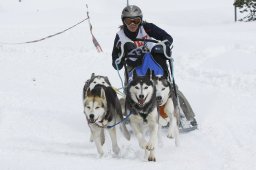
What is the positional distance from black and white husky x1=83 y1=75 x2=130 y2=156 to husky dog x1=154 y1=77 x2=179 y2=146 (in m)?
0.55

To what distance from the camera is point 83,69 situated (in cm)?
1316

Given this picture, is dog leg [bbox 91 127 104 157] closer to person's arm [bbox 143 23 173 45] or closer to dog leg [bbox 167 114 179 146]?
dog leg [bbox 167 114 179 146]

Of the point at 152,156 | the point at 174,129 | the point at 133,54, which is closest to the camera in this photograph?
the point at 152,156

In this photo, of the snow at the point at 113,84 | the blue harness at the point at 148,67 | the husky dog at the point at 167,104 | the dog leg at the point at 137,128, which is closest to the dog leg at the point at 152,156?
the snow at the point at 113,84

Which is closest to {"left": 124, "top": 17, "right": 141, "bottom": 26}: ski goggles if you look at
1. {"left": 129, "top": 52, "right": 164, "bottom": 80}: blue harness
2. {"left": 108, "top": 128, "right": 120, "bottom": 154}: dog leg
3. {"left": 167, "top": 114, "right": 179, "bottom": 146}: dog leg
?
{"left": 129, "top": 52, "right": 164, "bottom": 80}: blue harness

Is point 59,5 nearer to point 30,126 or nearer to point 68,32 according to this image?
point 68,32

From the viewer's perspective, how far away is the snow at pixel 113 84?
19.5 feet

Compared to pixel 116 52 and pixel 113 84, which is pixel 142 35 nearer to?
pixel 116 52

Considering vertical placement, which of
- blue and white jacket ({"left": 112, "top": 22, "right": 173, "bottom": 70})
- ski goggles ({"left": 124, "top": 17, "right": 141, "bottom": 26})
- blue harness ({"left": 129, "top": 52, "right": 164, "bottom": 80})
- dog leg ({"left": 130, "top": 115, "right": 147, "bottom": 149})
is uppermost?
ski goggles ({"left": 124, "top": 17, "right": 141, "bottom": 26})

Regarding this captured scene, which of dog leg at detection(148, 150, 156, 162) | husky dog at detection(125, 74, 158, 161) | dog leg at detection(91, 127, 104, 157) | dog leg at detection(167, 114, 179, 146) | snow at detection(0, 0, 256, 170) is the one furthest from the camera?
dog leg at detection(167, 114, 179, 146)

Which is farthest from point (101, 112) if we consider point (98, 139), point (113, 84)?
point (113, 84)

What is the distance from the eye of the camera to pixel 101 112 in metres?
6.05

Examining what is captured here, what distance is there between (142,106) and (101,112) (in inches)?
18.7

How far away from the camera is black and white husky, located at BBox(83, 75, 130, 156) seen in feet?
19.6
